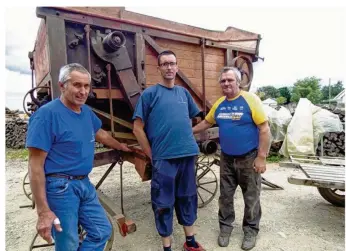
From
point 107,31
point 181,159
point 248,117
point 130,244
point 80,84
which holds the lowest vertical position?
point 130,244

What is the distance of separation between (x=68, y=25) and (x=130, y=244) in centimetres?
255

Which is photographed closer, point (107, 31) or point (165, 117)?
point (165, 117)

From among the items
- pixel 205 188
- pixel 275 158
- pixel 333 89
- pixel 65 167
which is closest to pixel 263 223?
pixel 205 188

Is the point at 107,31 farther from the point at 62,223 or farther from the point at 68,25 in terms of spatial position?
the point at 62,223

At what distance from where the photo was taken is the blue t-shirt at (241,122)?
2635 mm

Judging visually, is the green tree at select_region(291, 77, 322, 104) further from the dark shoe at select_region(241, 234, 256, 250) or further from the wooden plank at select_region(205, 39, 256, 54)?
the dark shoe at select_region(241, 234, 256, 250)

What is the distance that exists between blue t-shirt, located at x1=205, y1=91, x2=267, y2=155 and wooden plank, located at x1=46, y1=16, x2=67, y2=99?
5.84 feet

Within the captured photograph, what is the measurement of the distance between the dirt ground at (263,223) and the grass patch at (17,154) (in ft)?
13.8

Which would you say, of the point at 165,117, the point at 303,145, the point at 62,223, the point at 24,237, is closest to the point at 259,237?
the point at 165,117

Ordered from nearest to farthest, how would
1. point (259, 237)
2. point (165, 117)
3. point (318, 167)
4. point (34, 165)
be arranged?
point (34, 165)
point (165, 117)
point (259, 237)
point (318, 167)

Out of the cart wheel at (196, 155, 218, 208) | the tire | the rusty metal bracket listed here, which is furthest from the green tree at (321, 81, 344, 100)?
the rusty metal bracket

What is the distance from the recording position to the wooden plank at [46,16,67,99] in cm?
252

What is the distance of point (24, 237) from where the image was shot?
126 inches

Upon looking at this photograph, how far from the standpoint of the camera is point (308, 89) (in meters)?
33.9
